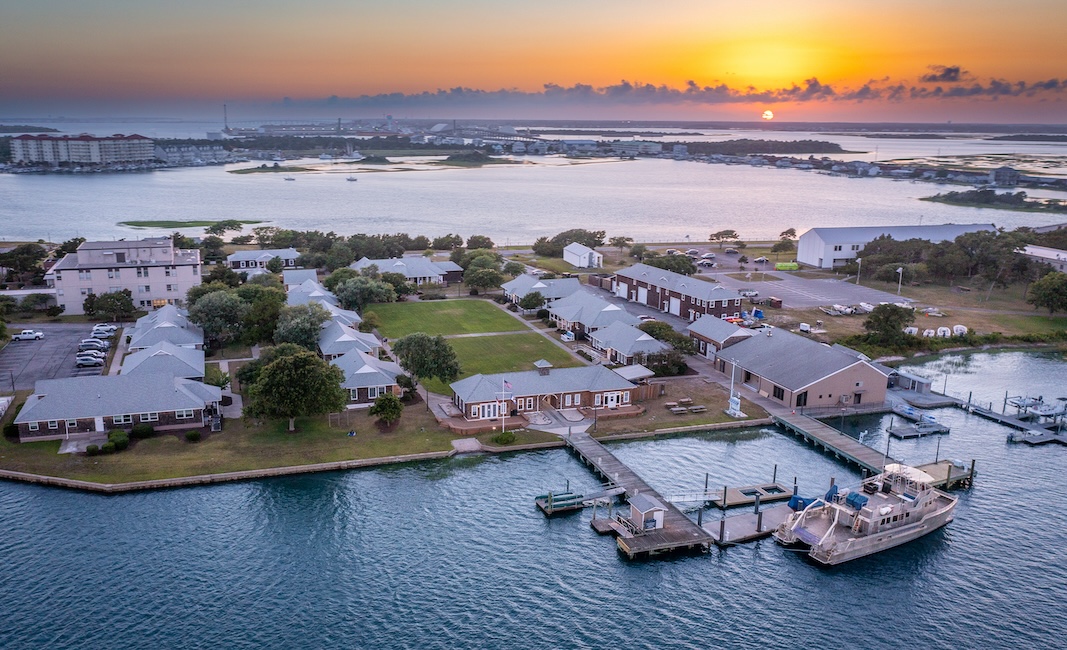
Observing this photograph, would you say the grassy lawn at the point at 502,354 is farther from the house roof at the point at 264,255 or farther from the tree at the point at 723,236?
the tree at the point at 723,236

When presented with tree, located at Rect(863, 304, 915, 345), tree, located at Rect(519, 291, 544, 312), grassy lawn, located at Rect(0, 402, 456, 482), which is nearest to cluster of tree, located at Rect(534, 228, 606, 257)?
tree, located at Rect(519, 291, 544, 312)

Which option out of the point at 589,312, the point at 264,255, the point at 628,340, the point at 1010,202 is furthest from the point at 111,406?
the point at 1010,202

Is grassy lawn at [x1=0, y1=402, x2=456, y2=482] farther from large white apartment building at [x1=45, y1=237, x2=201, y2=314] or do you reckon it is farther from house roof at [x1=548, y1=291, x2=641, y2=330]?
large white apartment building at [x1=45, y1=237, x2=201, y2=314]

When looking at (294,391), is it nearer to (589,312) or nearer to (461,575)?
(461,575)

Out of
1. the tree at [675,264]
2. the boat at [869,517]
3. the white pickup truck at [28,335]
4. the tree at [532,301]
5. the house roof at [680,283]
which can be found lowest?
the boat at [869,517]

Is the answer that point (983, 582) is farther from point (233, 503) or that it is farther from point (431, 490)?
point (233, 503)

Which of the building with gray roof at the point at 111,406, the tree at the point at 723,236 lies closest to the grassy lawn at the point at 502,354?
the building with gray roof at the point at 111,406
